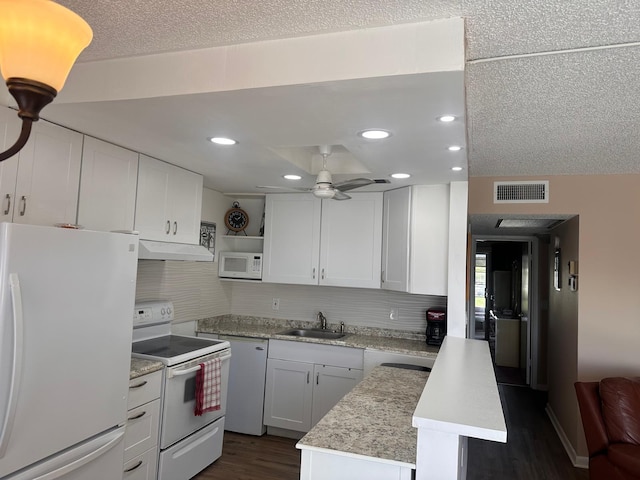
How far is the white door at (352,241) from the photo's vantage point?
12.9 feet

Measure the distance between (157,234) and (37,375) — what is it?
143cm

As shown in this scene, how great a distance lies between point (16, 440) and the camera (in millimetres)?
1732

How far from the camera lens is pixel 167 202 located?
318 centimetres

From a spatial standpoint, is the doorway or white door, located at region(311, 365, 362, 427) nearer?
white door, located at region(311, 365, 362, 427)

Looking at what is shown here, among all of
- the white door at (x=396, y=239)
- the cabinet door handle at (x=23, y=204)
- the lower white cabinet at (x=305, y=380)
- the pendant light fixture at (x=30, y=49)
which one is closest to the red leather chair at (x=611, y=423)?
the white door at (x=396, y=239)

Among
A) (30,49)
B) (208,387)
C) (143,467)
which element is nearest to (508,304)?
(208,387)

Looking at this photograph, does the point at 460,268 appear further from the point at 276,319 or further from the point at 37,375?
the point at 37,375

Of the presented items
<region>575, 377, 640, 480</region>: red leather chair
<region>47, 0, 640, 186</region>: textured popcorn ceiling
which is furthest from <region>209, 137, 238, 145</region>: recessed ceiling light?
<region>575, 377, 640, 480</region>: red leather chair

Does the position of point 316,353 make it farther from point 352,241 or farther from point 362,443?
point 362,443

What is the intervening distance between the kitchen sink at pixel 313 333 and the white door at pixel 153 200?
5.29 ft

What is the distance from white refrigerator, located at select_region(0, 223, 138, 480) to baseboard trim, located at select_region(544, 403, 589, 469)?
3576 millimetres

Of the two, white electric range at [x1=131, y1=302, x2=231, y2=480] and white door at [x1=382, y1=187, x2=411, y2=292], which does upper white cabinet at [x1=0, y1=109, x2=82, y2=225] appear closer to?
white electric range at [x1=131, y1=302, x2=231, y2=480]

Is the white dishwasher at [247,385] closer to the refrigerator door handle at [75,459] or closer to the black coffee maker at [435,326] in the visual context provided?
the black coffee maker at [435,326]

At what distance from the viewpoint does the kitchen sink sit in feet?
13.8
